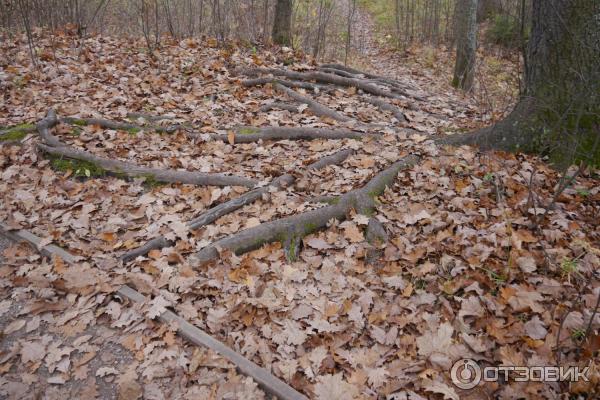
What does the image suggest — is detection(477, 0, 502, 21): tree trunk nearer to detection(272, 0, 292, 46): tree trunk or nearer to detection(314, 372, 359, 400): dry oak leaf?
detection(272, 0, 292, 46): tree trunk

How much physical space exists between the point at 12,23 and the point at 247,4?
18.7 feet

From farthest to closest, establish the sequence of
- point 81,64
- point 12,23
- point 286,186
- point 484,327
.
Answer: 1. point 12,23
2. point 81,64
3. point 286,186
4. point 484,327

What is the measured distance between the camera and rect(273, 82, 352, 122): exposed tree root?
6.27 meters

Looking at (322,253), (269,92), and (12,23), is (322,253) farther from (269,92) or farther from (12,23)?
(12,23)

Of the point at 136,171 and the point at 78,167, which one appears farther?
the point at 78,167

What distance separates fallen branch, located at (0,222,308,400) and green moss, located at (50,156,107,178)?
4.34ft

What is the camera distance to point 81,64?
7902 millimetres

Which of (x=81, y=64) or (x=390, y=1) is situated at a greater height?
(x=390, y=1)

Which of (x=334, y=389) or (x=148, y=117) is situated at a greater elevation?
(x=148, y=117)

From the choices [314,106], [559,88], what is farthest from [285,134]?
[559,88]

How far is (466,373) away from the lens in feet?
8.77

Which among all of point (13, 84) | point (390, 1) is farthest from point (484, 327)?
point (390, 1)

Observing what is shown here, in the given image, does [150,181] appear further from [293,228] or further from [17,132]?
[17,132]

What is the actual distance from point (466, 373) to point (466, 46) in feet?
32.3
